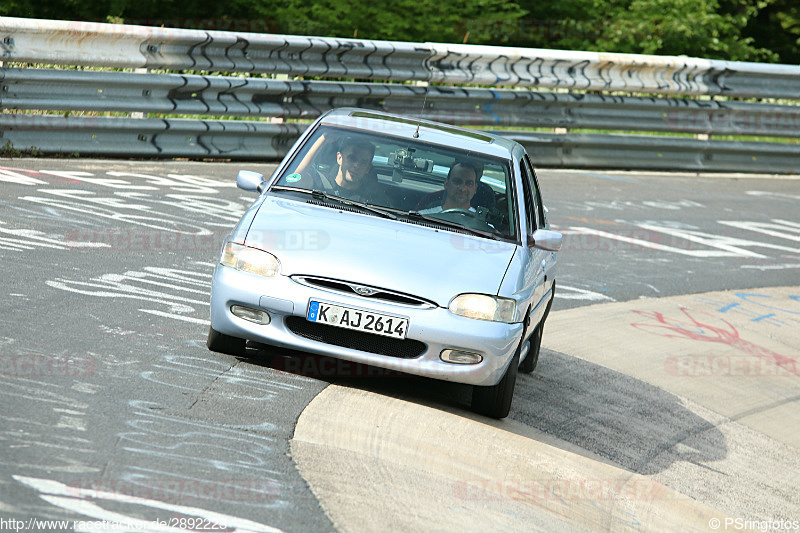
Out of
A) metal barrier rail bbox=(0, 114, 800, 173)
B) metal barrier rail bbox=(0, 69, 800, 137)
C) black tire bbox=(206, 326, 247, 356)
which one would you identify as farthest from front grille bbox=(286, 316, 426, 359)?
metal barrier rail bbox=(0, 114, 800, 173)

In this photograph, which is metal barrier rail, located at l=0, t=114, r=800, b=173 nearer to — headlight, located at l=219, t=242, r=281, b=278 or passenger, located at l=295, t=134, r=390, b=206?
passenger, located at l=295, t=134, r=390, b=206

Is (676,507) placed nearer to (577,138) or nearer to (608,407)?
(608,407)

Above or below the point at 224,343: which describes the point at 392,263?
above

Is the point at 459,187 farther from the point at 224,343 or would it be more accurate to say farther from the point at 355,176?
the point at 224,343

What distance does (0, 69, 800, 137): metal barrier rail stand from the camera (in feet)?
43.3

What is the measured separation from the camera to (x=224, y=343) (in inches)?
257

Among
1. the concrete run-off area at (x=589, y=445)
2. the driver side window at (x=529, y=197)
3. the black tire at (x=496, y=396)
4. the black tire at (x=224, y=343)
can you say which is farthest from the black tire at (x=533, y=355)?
the black tire at (x=224, y=343)

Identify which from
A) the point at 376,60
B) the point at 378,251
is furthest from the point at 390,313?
the point at 376,60

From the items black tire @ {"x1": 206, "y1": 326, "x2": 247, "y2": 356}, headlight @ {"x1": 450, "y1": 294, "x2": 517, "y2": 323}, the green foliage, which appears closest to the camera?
headlight @ {"x1": 450, "y1": 294, "x2": 517, "y2": 323}

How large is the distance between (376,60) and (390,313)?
10.7 meters

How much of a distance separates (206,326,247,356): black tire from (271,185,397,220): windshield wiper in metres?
1.03

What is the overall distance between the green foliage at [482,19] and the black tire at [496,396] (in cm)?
2120

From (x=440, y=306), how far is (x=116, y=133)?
863cm

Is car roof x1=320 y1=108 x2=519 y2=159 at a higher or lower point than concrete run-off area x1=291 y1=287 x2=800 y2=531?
higher
